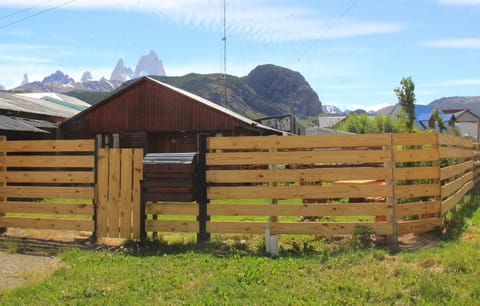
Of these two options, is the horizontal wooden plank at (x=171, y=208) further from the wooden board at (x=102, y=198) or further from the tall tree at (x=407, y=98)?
the tall tree at (x=407, y=98)

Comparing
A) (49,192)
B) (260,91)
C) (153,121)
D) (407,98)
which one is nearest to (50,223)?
(49,192)

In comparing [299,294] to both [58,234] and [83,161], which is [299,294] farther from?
[58,234]

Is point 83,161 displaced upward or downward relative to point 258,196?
upward

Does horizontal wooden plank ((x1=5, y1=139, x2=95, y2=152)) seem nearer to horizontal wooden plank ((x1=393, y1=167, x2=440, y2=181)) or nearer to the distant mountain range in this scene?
horizontal wooden plank ((x1=393, y1=167, x2=440, y2=181))

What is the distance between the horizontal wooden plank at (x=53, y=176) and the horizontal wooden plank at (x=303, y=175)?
Result: 231 centimetres

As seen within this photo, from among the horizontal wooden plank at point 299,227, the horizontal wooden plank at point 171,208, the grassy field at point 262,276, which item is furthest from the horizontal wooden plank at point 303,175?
the grassy field at point 262,276

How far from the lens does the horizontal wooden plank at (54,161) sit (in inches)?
319

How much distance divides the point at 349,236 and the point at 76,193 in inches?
192

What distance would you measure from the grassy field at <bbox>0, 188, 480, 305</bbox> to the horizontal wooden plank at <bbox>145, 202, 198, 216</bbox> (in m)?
0.57

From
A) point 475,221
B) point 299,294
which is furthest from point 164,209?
point 475,221

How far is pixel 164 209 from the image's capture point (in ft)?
24.8

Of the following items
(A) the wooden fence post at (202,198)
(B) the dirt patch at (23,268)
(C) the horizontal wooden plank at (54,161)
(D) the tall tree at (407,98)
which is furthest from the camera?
(D) the tall tree at (407,98)

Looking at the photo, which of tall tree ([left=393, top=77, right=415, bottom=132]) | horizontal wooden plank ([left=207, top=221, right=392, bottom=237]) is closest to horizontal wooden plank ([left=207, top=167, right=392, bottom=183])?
horizontal wooden plank ([left=207, top=221, right=392, bottom=237])

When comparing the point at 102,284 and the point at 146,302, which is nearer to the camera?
the point at 146,302
